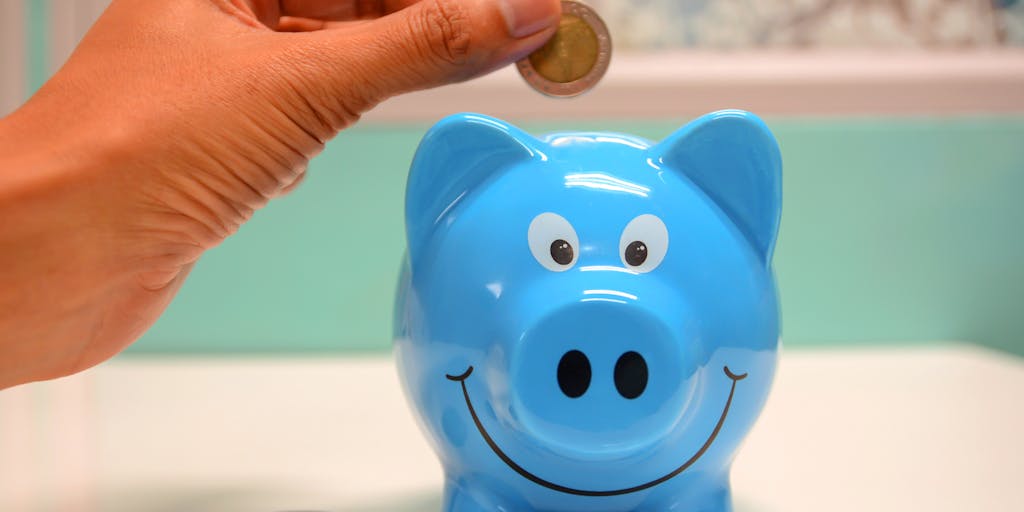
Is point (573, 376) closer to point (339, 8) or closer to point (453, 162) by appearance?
point (453, 162)

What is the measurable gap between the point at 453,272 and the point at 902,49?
1221 millimetres

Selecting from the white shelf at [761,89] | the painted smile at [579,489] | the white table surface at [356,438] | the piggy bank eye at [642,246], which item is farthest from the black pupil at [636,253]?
the white shelf at [761,89]

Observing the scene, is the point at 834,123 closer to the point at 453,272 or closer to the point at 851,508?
the point at 851,508

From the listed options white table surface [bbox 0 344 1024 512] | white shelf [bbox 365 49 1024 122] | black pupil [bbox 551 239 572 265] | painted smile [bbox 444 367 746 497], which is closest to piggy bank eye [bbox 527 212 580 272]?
black pupil [bbox 551 239 572 265]

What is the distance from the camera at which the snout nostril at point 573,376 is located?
675 mm

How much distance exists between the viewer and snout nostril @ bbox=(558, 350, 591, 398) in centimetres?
67

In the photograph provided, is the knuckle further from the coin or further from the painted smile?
the painted smile

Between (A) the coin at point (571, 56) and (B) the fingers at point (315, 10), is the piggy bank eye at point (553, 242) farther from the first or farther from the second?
(B) the fingers at point (315, 10)

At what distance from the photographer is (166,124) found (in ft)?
2.48

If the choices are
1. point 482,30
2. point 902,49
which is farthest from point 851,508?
point 902,49

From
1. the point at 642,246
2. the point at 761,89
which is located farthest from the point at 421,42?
the point at 761,89

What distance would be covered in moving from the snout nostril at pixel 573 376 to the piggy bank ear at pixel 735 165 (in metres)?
0.18

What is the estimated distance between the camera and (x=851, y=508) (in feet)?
2.96

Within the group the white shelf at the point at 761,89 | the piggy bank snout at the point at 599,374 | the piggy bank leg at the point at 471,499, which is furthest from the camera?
the white shelf at the point at 761,89
